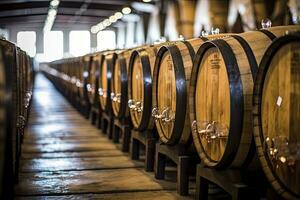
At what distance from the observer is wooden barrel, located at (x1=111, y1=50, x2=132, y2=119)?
498 cm

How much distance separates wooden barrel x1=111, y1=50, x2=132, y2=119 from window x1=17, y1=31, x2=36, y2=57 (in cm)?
3551

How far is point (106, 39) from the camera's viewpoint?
38.8 meters

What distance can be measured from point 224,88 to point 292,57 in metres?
0.69

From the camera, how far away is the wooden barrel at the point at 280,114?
6.90 feet

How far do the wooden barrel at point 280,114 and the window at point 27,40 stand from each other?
38911 mm

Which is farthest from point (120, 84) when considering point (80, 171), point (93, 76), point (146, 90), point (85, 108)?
point (85, 108)

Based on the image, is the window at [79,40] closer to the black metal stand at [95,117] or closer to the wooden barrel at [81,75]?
the wooden barrel at [81,75]

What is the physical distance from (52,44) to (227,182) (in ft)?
131

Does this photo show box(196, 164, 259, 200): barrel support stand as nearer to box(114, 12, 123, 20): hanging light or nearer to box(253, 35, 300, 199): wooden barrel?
box(253, 35, 300, 199): wooden barrel

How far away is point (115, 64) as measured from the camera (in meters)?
5.55

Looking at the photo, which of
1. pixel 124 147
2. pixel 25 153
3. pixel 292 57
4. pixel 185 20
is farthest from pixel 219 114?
pixel 185 20

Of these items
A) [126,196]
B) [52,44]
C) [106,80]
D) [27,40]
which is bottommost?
[126,196]

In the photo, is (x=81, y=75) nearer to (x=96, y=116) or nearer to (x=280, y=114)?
(x=96, y=116)

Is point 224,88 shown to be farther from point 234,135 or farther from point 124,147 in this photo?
point 124,147
